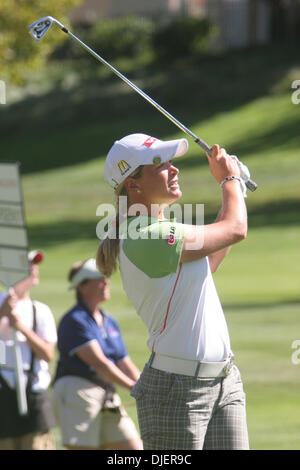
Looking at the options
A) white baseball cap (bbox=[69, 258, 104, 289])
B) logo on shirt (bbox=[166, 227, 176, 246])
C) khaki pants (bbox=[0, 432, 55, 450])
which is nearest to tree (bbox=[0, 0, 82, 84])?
white baseball cap (bbox=[69, 258, 104, 289])

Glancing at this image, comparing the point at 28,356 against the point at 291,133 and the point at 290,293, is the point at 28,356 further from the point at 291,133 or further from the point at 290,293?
the point at 291,133

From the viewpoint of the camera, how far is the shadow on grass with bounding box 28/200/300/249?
26.1 metres

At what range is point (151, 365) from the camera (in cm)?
439

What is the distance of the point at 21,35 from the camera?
24.7 metres

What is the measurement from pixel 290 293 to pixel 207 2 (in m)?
28.4

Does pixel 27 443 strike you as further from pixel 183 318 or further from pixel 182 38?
pixel 182 38

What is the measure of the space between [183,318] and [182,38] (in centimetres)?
3716

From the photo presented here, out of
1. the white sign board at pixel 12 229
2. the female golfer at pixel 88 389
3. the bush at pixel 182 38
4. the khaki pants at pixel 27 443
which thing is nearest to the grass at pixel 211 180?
the bush at pixel 182 38

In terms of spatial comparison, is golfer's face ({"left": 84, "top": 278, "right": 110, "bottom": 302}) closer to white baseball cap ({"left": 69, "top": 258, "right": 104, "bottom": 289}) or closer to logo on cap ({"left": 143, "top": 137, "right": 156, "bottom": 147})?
white baseball cap ({"left": 69, "top": 258, "right": 104, "bottom": 289})

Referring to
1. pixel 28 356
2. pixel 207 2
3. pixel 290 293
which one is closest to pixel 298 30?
pixel 207 2

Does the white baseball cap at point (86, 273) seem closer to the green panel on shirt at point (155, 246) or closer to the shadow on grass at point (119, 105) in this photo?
the green panel on shirt at point (155, 246)

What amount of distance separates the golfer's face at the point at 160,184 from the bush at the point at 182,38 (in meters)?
36.4

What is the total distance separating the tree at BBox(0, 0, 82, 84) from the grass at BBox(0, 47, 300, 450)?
4.53m

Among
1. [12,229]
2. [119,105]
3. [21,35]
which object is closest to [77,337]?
[12,229]
